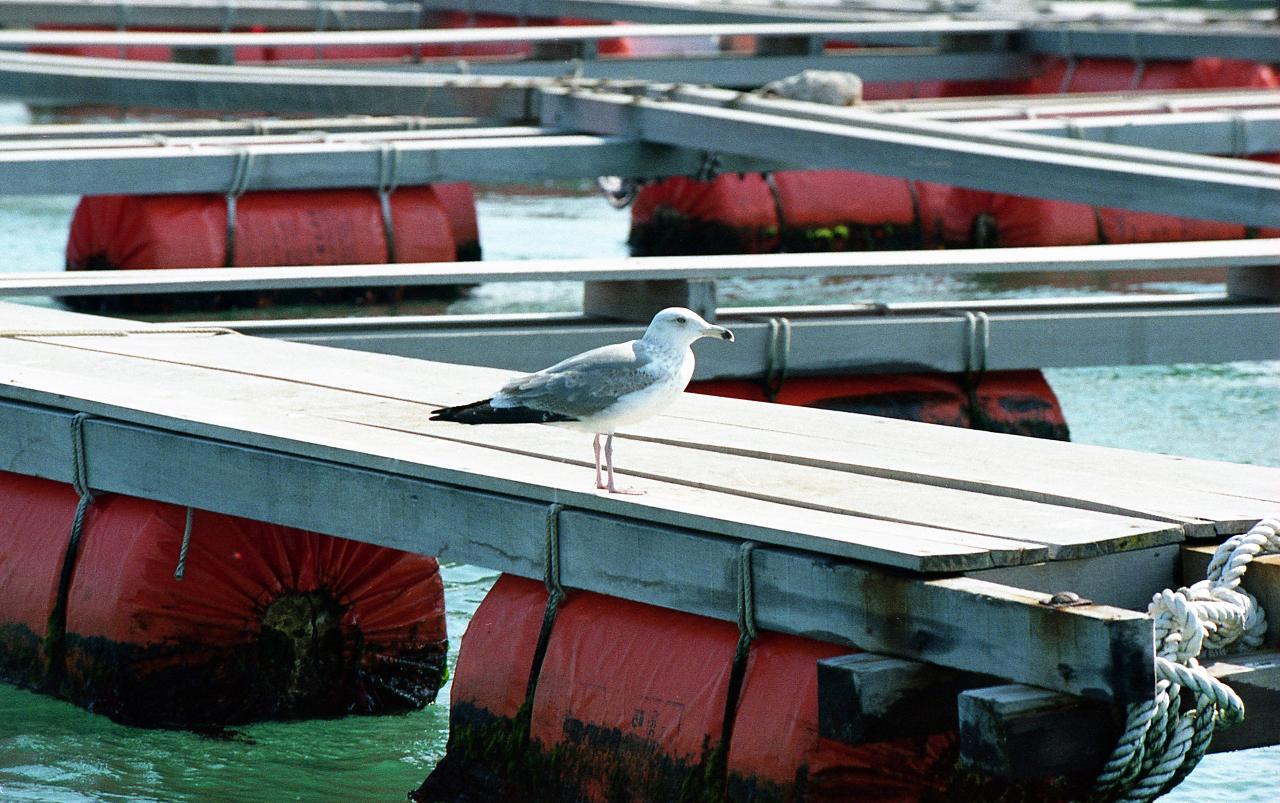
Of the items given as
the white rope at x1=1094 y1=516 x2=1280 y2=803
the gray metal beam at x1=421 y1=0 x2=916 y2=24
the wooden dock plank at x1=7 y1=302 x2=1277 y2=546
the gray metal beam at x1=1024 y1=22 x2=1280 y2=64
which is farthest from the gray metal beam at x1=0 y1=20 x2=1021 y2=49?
the white rope at x1=1094 y1=516 x2=1280 y2=803

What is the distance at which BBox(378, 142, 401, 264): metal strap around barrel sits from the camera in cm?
1005

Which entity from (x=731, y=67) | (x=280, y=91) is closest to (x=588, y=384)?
(x=280, y=91)

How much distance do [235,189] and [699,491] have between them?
20.1 feet

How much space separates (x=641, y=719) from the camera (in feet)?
13.3

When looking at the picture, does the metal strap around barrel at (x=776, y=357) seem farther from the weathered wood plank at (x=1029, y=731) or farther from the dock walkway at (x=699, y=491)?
the weathered wood plank at (x=1029, y=731)

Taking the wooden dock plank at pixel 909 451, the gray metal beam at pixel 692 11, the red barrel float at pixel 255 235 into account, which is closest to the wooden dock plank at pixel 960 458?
the wooden dock plank at pixel 909 451

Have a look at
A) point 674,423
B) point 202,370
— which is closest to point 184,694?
point 202,370

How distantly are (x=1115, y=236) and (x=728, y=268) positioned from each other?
19.4 ft

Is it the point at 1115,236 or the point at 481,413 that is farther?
the point at 1115,236

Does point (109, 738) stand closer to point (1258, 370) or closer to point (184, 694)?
point (184, 694)

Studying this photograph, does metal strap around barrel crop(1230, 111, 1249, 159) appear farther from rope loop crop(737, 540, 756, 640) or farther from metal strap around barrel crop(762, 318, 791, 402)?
rope loop crop(737, 540, 756, 640)

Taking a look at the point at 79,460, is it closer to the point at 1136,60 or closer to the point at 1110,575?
the point at 1110,575

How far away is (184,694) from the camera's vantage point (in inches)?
202

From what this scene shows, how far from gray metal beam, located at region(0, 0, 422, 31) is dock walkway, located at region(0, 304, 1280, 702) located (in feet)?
44.4
